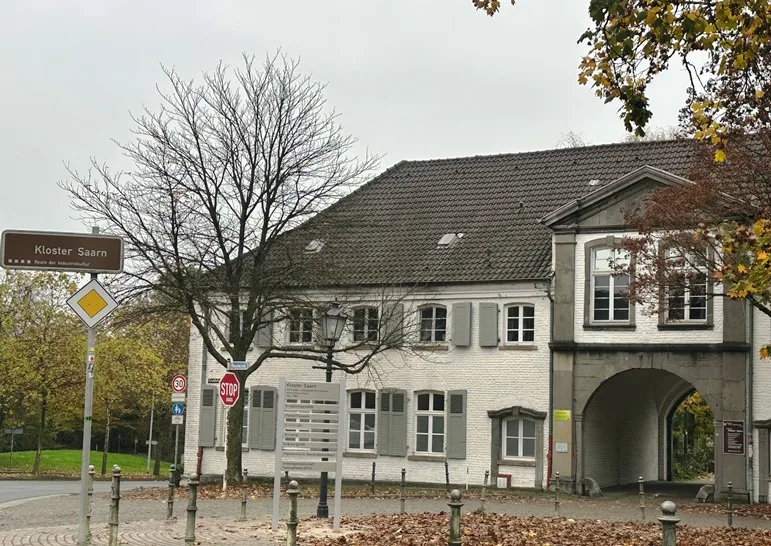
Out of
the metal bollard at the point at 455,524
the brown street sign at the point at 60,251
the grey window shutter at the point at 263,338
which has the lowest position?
the metal bollard at the point at 455,524

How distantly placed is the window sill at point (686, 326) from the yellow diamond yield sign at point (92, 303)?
802 inches

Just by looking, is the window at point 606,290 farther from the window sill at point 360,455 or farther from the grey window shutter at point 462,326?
the window sill at point 360,455

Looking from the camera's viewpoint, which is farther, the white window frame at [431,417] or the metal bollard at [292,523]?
the white window frame at [431,417]

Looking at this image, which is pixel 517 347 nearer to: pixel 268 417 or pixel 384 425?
pixel 384 425

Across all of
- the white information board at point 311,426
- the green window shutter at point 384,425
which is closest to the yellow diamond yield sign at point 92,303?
the white information board at point 311,426

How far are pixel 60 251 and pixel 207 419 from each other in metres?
24.5

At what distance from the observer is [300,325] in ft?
105

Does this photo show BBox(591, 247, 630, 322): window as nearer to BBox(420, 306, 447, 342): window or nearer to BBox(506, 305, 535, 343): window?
BBox(506, 305, 535, 343): window

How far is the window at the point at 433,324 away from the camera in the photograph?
33938mm

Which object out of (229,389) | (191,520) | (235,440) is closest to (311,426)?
(191,520)

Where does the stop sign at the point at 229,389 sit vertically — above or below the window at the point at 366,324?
below

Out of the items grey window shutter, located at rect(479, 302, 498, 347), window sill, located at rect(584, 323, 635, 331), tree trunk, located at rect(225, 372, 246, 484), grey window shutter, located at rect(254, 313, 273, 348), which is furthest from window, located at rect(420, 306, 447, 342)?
tree trunk, located at rect(225, 372, 246, 484)

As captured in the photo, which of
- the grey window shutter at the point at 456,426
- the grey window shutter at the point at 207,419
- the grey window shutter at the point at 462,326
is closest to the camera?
the grey window shutter at the point at 456,426

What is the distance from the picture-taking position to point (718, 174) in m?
22.9
